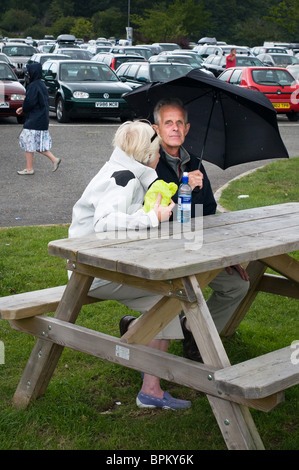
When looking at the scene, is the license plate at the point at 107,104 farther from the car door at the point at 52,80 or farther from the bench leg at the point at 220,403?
the bench leg at the point at 220,403

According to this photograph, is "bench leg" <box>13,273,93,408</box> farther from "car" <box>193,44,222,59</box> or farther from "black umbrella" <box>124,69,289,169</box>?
"car" <box>193,44,222,59</box>

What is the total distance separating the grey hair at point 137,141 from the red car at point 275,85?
1611 centimetres

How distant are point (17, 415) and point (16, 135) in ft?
43.8

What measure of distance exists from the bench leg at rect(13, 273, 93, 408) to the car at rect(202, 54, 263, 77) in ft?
80.6

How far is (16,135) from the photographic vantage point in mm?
16562

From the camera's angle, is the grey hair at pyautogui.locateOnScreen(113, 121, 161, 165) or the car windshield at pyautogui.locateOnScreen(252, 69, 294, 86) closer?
the grey hair at pyautogui.locateOnScreen(113, 121, 161, 165)

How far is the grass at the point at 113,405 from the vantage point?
3584mm

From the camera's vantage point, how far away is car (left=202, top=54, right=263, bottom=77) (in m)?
27.4

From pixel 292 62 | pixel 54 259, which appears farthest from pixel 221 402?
pixel 292 62


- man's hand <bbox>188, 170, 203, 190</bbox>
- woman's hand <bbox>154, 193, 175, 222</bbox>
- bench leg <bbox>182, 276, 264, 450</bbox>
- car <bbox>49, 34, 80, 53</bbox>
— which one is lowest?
car <bbox>49, 34, 80, 53</bbox>

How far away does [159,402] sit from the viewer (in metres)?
3.94

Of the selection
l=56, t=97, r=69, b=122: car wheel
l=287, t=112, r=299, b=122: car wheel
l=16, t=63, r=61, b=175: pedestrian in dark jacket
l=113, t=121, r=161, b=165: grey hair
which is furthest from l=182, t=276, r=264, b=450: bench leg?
l=287, t=112, r=299, b=122: car wheel

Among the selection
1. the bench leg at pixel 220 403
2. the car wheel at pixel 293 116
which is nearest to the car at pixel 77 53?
the car wheel at pixel 293 116
